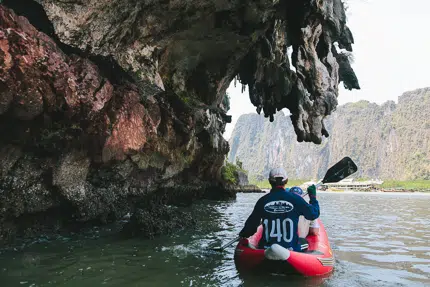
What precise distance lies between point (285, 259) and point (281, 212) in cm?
72

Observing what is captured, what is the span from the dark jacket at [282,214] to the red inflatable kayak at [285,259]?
0.25m

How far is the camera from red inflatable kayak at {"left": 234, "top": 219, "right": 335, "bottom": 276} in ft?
17.1

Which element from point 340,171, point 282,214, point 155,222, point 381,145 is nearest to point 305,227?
point 282,214

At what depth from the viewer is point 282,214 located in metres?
5.35

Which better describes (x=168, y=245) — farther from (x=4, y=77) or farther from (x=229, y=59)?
(x=229, y=59)

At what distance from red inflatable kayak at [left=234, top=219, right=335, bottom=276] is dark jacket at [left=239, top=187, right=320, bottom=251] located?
251 millimetres

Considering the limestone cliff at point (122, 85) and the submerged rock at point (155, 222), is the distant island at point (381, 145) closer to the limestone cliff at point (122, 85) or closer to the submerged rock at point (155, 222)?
the limestone cliff at point (122, 85)

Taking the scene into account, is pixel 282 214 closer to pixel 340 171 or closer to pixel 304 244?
pixel 304 244

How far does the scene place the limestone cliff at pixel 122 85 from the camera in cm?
673

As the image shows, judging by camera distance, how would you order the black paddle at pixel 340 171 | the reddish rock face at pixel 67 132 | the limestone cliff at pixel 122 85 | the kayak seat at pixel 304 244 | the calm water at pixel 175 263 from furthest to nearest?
the black paddle at pixel 340 171 < the limestone cliff at pixel 122 85 < the reddish rock face at pixel 67 132 < the kayak seat at pixel 304 244 < the calm water at pixel 175 263

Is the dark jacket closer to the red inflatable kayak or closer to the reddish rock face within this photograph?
the red inflatable kayak

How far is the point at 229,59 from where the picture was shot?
42.4ft

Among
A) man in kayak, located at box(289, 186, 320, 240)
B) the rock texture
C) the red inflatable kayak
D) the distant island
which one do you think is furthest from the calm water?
the rock texture

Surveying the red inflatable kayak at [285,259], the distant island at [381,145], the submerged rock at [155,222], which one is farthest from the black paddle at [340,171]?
the distant island at [381,145]
